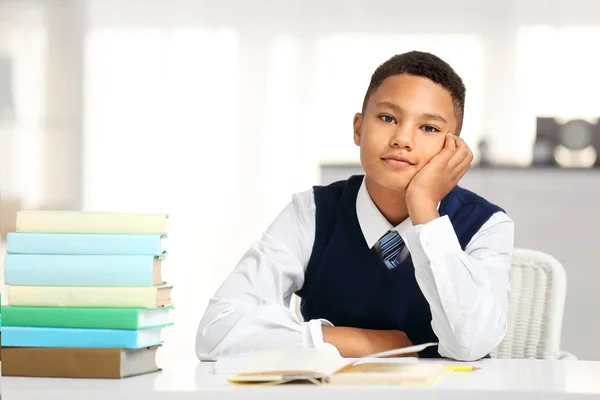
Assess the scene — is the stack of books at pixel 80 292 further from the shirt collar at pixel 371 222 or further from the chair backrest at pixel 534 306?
the chair backrest at pixel 534 306

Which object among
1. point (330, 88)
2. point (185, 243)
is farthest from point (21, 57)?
point (330, 88)

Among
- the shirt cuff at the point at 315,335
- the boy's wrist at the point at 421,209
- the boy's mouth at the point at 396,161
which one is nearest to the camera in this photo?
the shirt cuff at the point at 315,335

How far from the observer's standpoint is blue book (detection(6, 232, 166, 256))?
1160mm

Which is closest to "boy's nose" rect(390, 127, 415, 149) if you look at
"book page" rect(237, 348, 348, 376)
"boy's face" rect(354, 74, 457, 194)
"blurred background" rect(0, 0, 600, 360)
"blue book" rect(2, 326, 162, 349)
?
"boy's face" rect(354, 74, 457, 194)

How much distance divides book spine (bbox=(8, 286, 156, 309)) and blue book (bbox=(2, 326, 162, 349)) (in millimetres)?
33

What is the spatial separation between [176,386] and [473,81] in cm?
455

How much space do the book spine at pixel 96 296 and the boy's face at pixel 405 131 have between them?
0.70 m

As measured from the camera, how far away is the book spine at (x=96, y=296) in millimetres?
1147

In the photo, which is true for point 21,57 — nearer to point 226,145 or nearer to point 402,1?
point 226,145

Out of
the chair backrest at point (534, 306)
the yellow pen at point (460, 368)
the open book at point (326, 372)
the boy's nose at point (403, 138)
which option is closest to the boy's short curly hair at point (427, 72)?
the boy's nose at point (403, 138)

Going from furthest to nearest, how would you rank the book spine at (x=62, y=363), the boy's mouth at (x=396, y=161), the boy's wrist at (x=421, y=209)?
1. the boy's mouth at (x=396, y=161)
2. the boy's wrist at (x=421, y=209)
3. the book spine at (x=62, y=363)

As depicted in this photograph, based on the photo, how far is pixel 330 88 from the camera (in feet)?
18.0

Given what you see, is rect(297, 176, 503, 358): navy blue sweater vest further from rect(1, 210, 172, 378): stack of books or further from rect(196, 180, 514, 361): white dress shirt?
rect(1, 210, 172, 378): stack of books

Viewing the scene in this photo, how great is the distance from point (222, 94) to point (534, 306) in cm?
375
